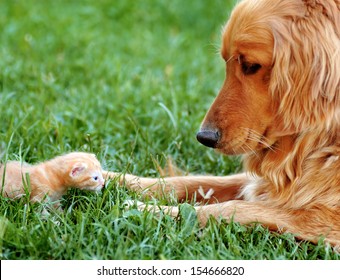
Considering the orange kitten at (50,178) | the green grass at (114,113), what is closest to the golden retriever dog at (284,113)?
the green grass at (114,113)

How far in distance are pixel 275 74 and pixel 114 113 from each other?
2.48 metres

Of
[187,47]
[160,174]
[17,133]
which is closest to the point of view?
[160,174]

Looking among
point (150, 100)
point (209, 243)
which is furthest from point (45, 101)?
point (209, 243)

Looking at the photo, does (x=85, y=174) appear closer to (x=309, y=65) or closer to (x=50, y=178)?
(x=50, y=178)

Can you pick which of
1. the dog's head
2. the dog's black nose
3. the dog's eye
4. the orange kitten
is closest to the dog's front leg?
the orange kitten

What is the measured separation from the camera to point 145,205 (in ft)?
13.7

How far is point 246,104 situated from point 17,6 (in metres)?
5.83

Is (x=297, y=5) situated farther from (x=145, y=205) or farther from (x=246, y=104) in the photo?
(x=145, y=205)

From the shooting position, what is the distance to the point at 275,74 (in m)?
4.11

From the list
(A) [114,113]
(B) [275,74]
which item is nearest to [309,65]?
(B) [275,74]

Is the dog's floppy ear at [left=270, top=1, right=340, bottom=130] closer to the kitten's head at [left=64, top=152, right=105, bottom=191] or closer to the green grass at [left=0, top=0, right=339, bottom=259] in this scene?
the green grass at [left=0, top=0, right=339, bottom=259]

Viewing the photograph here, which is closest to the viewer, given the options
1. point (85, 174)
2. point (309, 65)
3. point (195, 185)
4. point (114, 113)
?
point (309, 65)

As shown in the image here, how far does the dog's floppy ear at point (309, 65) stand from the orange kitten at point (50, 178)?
1.24 m

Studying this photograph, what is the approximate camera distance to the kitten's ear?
Answer: 4.42 meters
